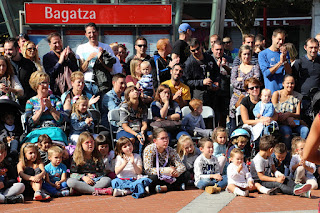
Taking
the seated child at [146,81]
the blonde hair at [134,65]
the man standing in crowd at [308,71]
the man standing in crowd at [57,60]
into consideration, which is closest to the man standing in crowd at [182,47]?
the blonde hair at [134,65]

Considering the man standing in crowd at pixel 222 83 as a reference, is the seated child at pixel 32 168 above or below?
below

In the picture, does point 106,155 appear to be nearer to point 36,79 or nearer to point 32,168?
point 32,168

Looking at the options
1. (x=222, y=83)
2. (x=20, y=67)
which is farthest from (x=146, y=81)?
(x=20, y=67)

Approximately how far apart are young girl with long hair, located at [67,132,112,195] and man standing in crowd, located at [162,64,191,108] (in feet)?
6.91

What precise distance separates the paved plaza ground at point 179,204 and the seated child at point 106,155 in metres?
0.63

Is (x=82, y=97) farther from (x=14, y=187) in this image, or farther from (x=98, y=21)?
(x=98, y=21)

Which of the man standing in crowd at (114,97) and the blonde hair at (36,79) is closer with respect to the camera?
the blonde hair at (36,79)

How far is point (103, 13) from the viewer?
14.9m

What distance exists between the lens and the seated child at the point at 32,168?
7.68 metres

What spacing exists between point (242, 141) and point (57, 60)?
3.53 m

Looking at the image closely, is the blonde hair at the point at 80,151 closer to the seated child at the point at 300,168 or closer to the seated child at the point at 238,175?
the seated child at the point at 238,175

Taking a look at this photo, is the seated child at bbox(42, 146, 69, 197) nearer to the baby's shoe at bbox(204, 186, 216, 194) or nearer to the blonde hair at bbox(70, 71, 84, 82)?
the blonde hair at bbox(70, 71, 84, 82)

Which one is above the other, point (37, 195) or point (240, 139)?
point (240, 139)

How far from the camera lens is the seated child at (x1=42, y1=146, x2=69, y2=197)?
787cm
